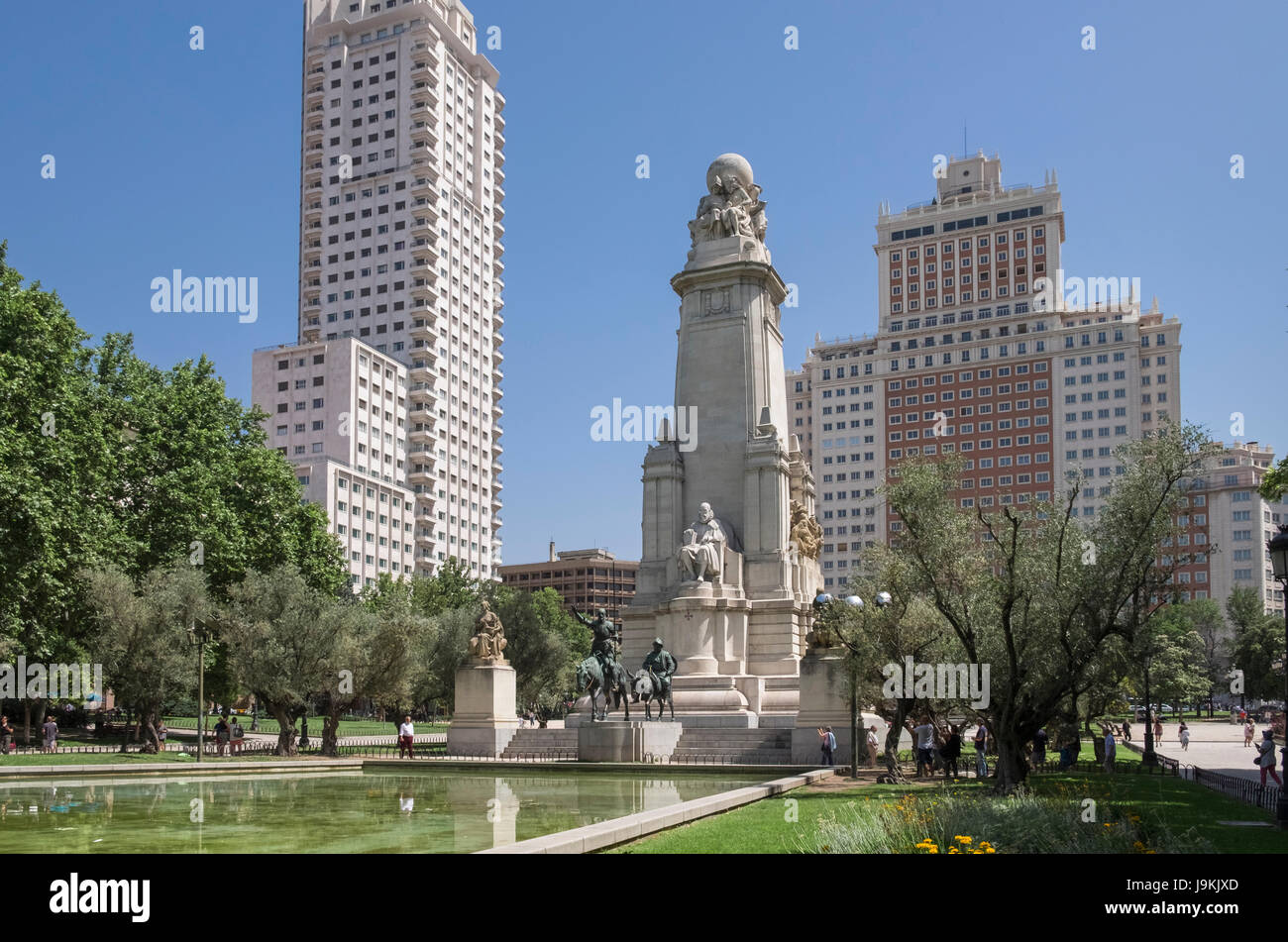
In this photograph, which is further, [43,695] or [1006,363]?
[1006,363]

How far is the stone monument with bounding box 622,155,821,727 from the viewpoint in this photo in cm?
4200

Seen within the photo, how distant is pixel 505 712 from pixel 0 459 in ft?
58.1

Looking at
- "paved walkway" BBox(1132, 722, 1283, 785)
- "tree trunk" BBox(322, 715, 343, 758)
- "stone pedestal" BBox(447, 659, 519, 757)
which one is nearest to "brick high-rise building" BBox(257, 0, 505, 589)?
"paved walkway" BBox(1132, 722, 1283, 785)

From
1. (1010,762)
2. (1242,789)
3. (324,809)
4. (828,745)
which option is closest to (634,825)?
(324,809)

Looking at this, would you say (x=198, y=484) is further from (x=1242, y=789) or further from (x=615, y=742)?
(x=1242, y=789)

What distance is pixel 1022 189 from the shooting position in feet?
463

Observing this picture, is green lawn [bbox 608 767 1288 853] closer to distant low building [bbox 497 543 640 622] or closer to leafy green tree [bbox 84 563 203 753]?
leafy green tree [bbox 84 563 203 753]

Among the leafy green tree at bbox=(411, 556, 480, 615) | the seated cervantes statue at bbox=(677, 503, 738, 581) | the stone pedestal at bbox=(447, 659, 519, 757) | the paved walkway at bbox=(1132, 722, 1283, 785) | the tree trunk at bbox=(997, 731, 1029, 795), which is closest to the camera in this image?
the tree trunk at bbox=(997, 731, 1029, 795)

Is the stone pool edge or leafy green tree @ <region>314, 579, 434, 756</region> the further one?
leafy green tree @ <region>314, 579, 434, 756</region>

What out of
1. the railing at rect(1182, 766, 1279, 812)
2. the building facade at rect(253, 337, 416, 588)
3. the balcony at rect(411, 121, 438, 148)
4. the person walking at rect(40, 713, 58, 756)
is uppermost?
the balcony at rect(411, 121, 438, 148)
